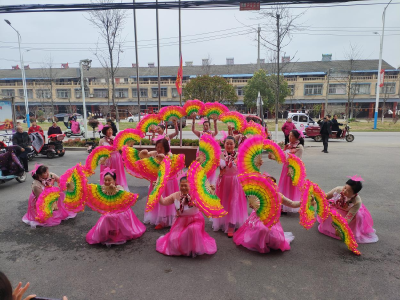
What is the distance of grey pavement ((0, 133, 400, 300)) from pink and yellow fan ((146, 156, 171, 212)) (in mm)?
888

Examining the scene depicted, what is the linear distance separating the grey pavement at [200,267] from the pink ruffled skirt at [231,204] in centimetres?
26

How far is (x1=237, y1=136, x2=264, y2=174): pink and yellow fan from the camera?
4.53 metres

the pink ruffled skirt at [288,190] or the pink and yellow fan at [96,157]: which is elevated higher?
the pink and yellow fan at [96,157]

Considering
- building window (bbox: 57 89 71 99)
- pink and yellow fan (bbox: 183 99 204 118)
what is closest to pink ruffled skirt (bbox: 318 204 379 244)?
pink and yellow fan (bbox: 183 99 204 118)

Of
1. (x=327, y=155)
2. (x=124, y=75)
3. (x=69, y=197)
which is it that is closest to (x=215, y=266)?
(x=69, y=197)

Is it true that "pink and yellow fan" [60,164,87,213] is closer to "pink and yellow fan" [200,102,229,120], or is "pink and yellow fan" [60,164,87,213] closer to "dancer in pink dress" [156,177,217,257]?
"dancer in pink dress" [156,177,217,257]

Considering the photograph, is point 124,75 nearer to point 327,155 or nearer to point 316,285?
point 327,155

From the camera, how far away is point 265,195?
12.8ft

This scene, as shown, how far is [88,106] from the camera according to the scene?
52.3 metres

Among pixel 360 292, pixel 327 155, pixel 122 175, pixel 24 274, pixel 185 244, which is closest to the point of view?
pixel 360 292

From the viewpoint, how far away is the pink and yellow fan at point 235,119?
6057mm

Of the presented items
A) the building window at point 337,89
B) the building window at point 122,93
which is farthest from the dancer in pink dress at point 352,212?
the building window at point 122,93

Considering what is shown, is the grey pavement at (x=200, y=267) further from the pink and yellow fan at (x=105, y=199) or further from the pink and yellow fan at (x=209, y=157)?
the pink and yellow fan at (x=209, y=157)

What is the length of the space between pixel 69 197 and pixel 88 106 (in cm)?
5203
